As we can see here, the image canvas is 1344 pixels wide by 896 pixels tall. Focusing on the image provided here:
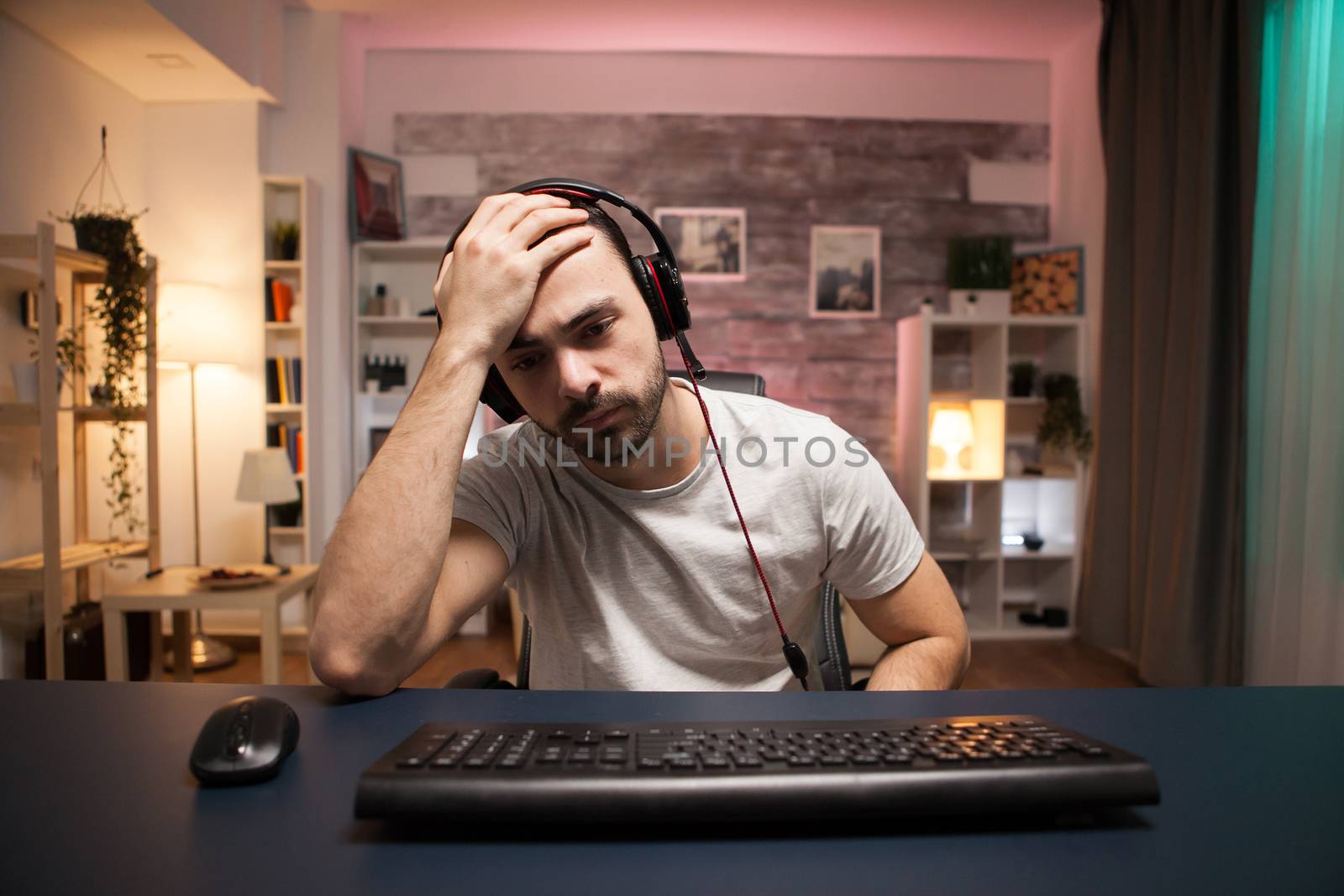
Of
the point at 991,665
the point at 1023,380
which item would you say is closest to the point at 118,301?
the point at 991,665

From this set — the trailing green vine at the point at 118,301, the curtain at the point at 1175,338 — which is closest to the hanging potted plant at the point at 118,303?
the trailing green vine at the point at 118,301

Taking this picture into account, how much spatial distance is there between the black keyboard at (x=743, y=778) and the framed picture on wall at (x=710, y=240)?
3.96 metres

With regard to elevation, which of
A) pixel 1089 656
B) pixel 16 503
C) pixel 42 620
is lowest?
pixel 1089 656

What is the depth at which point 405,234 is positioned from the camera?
14.4 ft

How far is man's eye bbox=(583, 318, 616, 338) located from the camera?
104 cm

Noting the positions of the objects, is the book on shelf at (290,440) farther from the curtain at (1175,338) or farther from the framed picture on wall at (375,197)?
the curtain at (1175,338)

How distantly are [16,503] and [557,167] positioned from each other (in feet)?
9.44

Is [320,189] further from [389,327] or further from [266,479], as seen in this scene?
[266,479]

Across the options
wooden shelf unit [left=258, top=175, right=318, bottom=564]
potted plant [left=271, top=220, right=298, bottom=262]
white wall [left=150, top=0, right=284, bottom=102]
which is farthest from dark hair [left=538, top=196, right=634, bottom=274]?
potted plant [left=271, top=220, right=298, bottom=262]

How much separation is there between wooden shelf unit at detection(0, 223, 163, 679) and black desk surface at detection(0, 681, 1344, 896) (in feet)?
7.91

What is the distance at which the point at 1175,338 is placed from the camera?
3025 millimetres

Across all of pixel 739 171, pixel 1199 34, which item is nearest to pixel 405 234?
pixel 739 171

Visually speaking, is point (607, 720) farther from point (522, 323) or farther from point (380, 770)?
point (522, 323)

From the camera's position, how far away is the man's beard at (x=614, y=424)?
1013 millimetres
